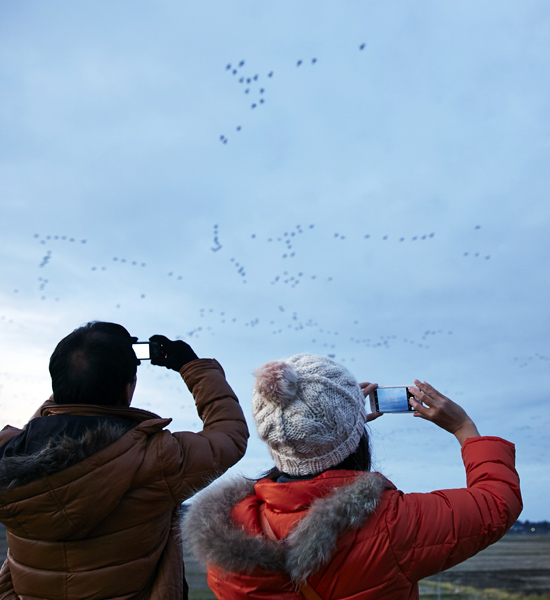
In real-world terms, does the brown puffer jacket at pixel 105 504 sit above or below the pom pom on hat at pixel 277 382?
below

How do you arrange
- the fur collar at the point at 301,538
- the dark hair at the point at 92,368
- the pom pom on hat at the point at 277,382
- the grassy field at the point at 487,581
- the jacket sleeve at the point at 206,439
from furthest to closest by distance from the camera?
the grassy field at the point at 487,581, the dark hair at the point at 92,368, the jacket sleeve at the point at 206,439, the pom pom on hat at the point at 277,382, the fur collar at the point at 301,538

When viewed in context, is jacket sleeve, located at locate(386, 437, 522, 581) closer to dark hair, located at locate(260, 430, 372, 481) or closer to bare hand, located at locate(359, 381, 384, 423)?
dark hair, located at locate(260, 430, 372, 481)

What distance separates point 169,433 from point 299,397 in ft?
2.93

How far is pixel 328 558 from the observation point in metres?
2.29

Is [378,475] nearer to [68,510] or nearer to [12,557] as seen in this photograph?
[68,510]

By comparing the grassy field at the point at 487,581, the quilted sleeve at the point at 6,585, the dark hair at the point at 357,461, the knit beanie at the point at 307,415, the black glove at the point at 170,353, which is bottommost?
the grassy field at the point at 487,581

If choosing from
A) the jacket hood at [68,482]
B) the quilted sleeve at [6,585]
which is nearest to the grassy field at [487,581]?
the quilted sleeve at [6,585]

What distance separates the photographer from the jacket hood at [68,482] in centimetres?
274

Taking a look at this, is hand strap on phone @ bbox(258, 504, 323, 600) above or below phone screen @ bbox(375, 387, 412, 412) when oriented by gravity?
below

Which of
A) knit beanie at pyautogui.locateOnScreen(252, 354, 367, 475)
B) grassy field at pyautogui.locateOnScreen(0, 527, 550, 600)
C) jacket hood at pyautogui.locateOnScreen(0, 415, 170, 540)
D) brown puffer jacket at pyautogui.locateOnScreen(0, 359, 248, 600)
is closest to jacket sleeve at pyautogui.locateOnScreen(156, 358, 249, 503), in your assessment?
brown puffer jacket at pyautogui.locateOnScreen(0, 359, 248, 600)

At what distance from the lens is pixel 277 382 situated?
2.54 metres

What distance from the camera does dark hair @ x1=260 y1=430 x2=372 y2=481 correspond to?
8.92 ft

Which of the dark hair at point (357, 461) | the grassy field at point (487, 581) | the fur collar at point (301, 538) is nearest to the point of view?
the fur collar at point (301, 538)

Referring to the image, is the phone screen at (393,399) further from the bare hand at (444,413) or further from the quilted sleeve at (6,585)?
the quilted sleeve at (6,585)
